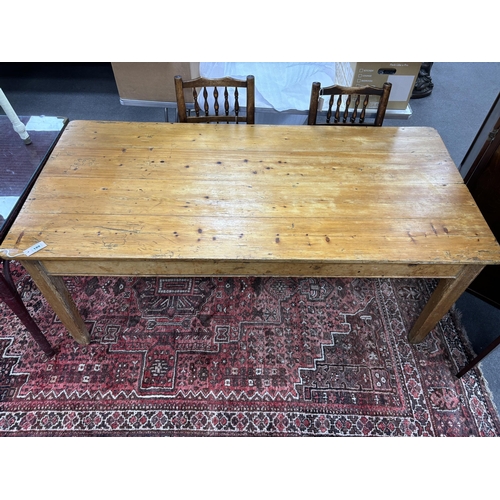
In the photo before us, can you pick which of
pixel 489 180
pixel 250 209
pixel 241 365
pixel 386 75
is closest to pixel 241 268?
pixel 250 209

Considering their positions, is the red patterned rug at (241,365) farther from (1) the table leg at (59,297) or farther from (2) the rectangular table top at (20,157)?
(2) the rectangular table top at (20,157)

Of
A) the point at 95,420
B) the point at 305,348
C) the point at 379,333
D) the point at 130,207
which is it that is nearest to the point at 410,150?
the point at 379,333

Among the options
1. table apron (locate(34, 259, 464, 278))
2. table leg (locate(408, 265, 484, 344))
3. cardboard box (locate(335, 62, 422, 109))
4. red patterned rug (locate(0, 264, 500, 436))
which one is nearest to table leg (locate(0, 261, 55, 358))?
red patterned rug (locate(0, 264, 500, 436))

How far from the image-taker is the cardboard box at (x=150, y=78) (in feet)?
9.28

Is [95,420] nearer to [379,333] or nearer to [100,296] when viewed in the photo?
[100,296]

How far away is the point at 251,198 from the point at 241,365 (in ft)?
2.68

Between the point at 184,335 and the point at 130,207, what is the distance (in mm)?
732

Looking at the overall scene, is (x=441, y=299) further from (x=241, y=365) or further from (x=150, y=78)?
(x=150, y=78)

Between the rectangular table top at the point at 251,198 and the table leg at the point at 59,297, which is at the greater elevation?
the rectangular table top at the point at 251,198

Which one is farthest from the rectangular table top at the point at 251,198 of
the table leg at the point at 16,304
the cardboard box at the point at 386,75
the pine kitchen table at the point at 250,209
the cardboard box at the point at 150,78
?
the cardboard box at the point at 150,78

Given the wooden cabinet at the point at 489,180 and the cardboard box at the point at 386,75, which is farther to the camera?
the cardboard box at the point at 386,75

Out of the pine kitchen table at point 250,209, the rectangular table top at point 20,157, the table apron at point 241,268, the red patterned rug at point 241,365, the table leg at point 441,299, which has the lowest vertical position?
the red patterned rug at point 241,365

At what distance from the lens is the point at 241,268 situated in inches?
60.2

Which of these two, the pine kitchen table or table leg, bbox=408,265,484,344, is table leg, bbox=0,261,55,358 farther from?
table leg, bbox=408,265,484,344
